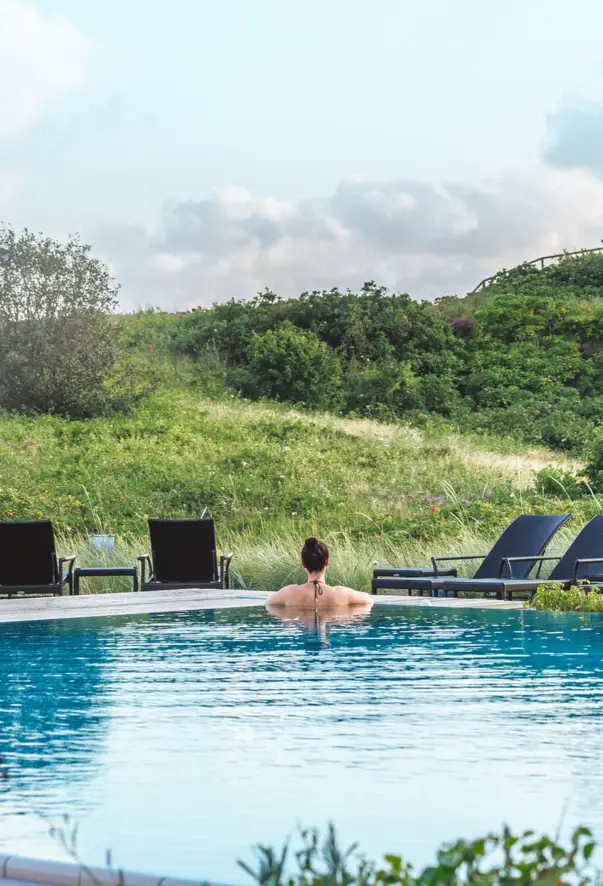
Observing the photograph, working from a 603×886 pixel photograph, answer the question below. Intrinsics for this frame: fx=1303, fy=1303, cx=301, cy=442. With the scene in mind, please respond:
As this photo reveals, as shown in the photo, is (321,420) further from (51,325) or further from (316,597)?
(316,597)

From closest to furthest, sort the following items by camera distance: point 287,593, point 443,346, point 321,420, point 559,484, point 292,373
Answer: point 287,593 → point 559,484 → point 321,420 → point 292,373 → point 443,346

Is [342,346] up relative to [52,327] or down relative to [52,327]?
up

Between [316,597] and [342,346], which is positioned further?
[342,346]

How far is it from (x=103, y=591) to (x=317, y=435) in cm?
1103

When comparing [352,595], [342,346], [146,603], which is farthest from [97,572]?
[342,346]

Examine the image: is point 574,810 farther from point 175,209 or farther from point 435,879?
point 175,209

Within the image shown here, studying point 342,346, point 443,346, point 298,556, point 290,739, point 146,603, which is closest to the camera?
point 290,739

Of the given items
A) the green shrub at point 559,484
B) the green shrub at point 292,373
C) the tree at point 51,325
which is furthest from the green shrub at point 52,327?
the green shrub at point 559,484

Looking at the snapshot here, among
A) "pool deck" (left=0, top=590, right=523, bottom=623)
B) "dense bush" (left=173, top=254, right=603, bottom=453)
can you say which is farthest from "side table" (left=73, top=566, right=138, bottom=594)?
"dense bush" (left=173, top=254, right=603, bottom=453)

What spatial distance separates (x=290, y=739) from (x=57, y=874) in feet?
6.23

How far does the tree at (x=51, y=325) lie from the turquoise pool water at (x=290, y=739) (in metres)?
17.4

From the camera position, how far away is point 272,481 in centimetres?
1831

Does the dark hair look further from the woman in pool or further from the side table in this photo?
the side table

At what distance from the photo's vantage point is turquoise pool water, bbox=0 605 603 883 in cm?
362
